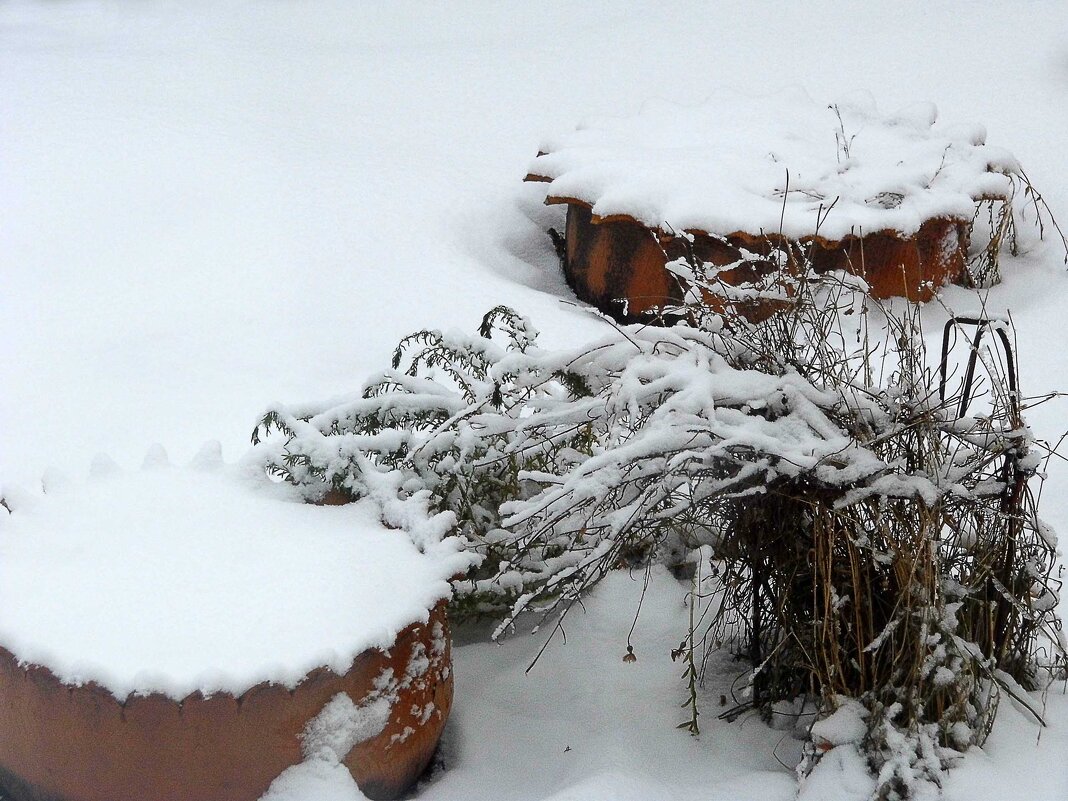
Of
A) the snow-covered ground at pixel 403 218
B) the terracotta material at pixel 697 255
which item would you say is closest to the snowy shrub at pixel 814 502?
the snow-covered ground at pixel 403 218

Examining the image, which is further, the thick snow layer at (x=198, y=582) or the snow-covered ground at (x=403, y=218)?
the snow-covered ground at (x=403, y=218)

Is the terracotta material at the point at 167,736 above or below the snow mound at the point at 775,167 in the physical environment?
below

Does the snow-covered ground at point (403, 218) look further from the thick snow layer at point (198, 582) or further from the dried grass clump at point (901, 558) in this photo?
the thick snow layer at point (198, 582)

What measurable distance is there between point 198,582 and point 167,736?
0.31 meters

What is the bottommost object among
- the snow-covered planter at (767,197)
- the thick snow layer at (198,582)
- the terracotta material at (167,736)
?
the terracotta material at (167,736)

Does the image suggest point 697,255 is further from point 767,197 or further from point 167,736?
point 167,736

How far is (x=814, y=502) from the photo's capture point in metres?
1.93

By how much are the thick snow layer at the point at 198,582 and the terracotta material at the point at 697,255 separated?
5.88 feet

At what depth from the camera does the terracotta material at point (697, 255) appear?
3.86 m

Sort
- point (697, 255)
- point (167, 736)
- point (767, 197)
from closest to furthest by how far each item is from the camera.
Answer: point (167, 736)
point (697, 255)
point (767, 197)

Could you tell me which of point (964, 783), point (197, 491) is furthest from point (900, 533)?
point (197, 491)

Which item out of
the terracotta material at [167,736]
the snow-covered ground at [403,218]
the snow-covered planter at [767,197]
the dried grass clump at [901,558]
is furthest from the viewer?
the snow-covered planter at [767,197]

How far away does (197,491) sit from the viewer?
7.80 ft

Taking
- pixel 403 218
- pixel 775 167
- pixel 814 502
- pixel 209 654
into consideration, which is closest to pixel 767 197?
pixel 775 167
